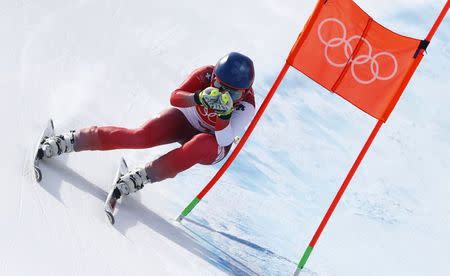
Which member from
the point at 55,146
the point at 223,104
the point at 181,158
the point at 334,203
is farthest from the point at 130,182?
the point at 334,203

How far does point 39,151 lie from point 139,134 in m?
0.73

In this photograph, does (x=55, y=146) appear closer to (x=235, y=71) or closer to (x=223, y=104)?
(x=223, y=104)

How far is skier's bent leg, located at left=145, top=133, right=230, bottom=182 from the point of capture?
4.52m

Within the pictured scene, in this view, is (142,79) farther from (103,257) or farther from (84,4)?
(103,257)

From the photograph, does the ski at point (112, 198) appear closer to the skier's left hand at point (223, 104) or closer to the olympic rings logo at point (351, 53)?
the skier's left hand at point (223, 104)

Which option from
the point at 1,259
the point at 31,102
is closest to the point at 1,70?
the point at 31,102

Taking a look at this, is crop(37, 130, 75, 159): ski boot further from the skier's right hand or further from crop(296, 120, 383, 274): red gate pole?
crop(296, 120, 383, 274): red gate pole

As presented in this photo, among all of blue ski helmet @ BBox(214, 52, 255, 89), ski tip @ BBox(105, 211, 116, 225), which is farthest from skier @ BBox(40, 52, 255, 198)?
ski tip @ BBox(105, 211, 116, 225)

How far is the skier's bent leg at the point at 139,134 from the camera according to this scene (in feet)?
14.9

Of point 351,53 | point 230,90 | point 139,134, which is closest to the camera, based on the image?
point 230,90

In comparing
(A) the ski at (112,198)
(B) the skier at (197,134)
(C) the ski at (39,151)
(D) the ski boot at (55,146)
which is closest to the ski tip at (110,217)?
(A) the ski at (112,198)

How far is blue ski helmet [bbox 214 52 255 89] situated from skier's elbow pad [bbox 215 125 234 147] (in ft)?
1.02

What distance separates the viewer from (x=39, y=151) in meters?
4.29

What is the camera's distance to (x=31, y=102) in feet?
16.5
